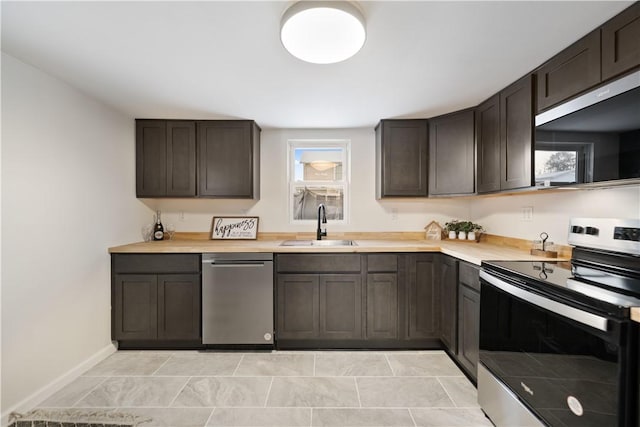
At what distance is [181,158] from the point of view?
114 inches

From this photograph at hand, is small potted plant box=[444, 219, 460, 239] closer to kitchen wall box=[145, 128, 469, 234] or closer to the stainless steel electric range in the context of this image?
kitchen wall box=[145, 128, 469, 234]

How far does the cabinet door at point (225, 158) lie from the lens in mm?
2875

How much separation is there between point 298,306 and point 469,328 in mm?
1390

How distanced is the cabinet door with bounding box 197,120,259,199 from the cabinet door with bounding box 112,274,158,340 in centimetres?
100

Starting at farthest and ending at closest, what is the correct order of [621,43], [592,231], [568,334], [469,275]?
[469,275] → [592,231] → [621,43] → [568,334]

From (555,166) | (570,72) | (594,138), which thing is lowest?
(555,166)

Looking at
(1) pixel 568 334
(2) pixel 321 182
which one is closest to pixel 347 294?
(2) pixel 321 182

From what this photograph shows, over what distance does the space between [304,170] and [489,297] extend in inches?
89.4

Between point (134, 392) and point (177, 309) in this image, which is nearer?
point (134, 392)

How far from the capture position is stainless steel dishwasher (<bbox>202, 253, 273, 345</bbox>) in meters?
2.51

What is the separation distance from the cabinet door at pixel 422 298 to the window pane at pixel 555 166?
43.2 inches

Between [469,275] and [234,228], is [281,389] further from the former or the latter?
[234,228]

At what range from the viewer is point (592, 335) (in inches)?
43.0

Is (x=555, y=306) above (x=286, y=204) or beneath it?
beneath
